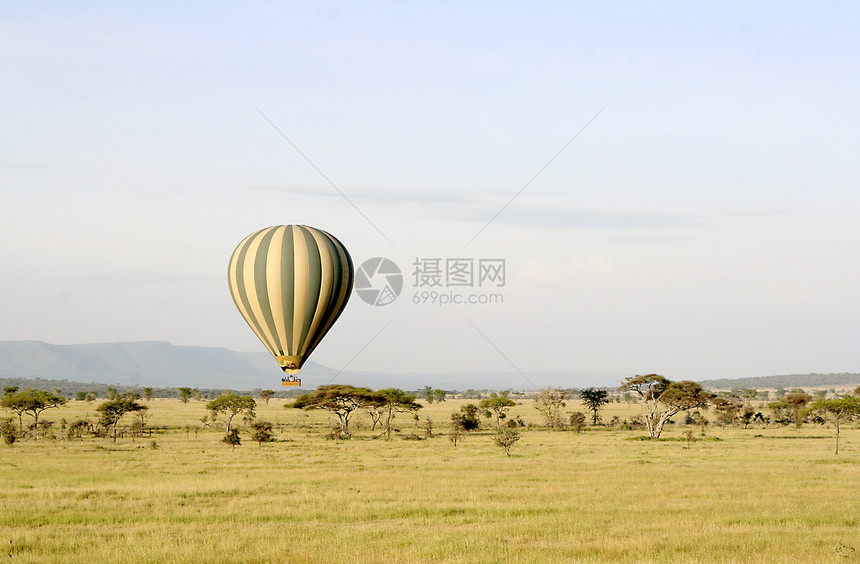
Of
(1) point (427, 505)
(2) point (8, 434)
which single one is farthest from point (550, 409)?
(1) point (427, 505)

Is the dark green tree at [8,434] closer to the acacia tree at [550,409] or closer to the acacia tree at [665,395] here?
the acacia tree at [665,395]

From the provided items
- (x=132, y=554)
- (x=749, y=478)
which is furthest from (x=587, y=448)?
(x=132, y=554)

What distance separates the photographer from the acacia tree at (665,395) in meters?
69.0

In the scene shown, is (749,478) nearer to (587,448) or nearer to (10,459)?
(587,448)

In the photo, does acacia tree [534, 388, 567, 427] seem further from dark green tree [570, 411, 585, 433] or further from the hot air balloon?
the hot air balloon

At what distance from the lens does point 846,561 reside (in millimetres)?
19312

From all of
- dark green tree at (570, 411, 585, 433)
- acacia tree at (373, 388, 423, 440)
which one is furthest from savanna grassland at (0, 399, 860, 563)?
dark green tree at (570, 411, 585, 433)

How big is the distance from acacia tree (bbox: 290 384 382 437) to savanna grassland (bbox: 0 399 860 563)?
1921cm

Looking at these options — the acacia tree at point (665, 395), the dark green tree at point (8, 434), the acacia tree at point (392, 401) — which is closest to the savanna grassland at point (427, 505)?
the dark green tree at point (8, 434)

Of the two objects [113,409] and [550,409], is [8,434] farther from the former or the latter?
[550,409]

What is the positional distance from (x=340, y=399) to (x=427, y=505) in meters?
44.7

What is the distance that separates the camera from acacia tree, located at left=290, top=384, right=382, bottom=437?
7188 centimetres

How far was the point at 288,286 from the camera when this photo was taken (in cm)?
3828

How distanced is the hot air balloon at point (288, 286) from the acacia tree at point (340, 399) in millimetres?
32432
